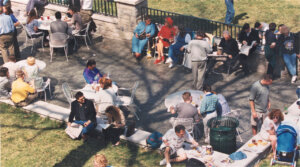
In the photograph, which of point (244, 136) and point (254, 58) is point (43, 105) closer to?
point (244, 136)

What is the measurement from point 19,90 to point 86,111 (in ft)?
7.98

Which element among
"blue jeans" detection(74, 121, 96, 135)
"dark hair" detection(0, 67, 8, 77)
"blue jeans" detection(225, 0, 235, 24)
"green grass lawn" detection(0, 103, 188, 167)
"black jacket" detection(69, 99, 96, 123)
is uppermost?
"blue jeans" detection(225, 0, 235, 24)

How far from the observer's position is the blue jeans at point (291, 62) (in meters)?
13.4

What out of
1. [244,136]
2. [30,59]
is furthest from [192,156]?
[30,59]

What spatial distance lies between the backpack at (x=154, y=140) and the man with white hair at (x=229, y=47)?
14.4 ft

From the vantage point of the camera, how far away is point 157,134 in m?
10.5

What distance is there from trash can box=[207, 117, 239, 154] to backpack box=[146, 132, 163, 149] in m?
1.11

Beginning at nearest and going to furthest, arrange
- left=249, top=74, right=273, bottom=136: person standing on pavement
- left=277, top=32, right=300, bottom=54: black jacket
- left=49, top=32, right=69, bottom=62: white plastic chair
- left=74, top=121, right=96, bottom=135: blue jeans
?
left=249, top=74, right=273, bottom=136: person standing on pavement, left=74, top=121, right=96, bottom=135: blue jeans, left=277, top=32, right=300, bottom=54: black jacket, left=49, top=32, right=69, bottom=62: white plastic chair

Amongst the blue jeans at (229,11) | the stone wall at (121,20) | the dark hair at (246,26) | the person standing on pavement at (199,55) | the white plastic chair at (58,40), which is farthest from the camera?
the blue jeans at (229,11)

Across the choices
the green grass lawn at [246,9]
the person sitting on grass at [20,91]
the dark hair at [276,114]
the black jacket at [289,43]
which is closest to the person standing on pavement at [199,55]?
the black jacket at [289,43]

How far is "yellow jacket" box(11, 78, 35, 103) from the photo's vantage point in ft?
40.4

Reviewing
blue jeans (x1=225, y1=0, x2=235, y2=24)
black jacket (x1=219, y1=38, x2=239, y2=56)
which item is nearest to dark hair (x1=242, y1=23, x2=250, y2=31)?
black jacket (x1=219, y1=38, x2=239, y2=56)

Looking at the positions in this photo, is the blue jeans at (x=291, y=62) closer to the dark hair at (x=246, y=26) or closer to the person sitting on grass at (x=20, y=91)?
the dark hair at (x=246, y=26)

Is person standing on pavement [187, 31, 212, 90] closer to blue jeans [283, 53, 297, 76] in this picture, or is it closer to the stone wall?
blue jeans [283, 53, 297, 76]
